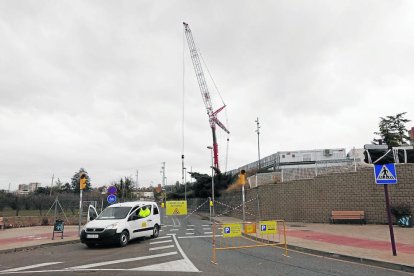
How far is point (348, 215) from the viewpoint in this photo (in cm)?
2094

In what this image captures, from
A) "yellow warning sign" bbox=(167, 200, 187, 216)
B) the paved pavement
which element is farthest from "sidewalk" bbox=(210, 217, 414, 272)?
"yellow warning sign" bbox=(167, 200, 187, 216)

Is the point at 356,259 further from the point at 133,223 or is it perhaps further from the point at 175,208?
the point at 175,208

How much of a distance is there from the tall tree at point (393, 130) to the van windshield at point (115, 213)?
37924mm

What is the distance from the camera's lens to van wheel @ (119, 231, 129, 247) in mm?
14227

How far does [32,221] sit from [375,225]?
83.6ft

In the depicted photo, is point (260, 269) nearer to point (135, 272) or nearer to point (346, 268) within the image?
point (346, 268)

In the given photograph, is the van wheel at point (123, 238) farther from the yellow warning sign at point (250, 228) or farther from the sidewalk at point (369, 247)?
the sidewalk at point (369, 247)

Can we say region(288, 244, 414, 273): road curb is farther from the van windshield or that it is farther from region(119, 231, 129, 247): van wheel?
the van windshield

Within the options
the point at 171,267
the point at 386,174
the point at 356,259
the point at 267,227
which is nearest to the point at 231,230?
the point at 267,227

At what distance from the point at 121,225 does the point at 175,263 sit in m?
5.37

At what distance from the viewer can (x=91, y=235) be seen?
14.0 m

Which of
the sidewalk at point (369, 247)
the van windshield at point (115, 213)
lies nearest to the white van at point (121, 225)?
the van windshield at point (115, 213)

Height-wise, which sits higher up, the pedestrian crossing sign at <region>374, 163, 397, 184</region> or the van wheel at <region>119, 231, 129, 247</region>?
the pedestrian crossing sign at <region>374, 163, 397, 184</region>

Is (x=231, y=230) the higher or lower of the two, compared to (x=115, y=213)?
lower
